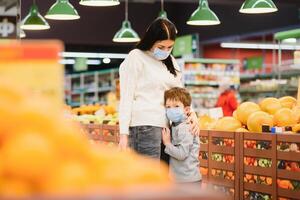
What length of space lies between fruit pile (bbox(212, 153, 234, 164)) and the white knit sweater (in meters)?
1.38

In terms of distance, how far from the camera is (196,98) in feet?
54.1

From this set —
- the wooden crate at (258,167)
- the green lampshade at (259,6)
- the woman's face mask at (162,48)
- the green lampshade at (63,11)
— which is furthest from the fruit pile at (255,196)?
the green lampshade at (63,11)

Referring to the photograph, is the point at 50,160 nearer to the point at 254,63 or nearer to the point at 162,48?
the point at 162,48

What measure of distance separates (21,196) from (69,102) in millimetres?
23121

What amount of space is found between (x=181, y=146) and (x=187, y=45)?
42.3ft

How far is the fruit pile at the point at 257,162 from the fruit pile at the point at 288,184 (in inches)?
7.0

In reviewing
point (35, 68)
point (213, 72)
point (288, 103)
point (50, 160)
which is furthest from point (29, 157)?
point (213, 72)

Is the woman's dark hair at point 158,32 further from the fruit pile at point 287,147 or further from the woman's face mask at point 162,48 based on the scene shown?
the fruit pile at point 287,147

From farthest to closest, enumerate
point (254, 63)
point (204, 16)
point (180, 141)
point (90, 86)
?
1. point (90, 86)
2. point (254, 63)
3. point (204, 16)
4. point (180, 141)

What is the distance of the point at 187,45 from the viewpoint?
58.1 ft

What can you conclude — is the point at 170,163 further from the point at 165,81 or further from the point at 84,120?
the point at 84,120

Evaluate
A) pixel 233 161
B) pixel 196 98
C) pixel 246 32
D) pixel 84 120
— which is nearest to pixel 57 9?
pixel 84 120

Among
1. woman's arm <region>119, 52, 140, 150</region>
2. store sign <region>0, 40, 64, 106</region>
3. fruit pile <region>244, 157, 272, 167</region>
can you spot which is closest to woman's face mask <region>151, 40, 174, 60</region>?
woman's arm <region>119, 52, 140, 150</region>

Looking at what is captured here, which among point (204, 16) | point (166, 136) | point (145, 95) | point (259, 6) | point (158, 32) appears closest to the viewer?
point (158, 32)
